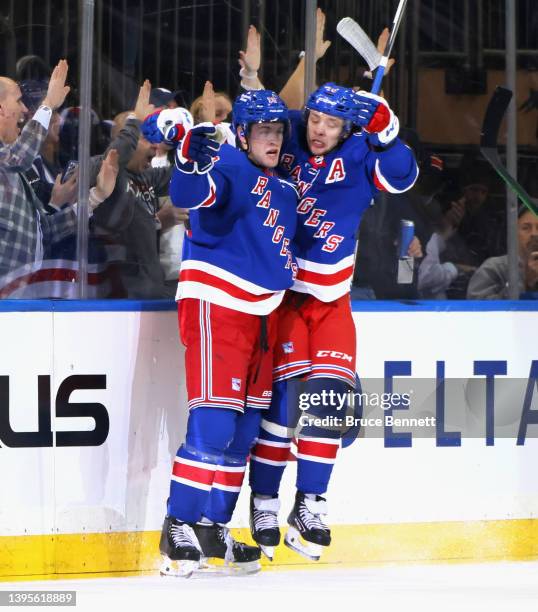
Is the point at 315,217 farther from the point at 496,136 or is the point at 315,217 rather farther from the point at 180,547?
the point at 180,547

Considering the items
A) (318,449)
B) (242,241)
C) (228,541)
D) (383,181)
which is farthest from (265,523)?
(383,181)

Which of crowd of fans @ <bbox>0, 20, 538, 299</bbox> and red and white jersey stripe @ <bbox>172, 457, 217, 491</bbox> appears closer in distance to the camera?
red and white jersey stripe @ <bbox>172, 457, 217, 491</bbox>

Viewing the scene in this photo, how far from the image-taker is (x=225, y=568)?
3.55 meters

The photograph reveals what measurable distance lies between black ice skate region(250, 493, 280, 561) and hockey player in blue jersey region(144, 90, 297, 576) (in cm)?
17

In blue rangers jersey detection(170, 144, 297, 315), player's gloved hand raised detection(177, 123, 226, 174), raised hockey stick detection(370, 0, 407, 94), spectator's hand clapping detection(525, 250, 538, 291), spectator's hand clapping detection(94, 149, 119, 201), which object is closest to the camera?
player's gloved hand raised detection(177, 123, 226, 174)

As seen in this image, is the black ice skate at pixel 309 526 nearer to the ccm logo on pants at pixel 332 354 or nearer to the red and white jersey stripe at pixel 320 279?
the ccm logo on pants at pixel 332 354

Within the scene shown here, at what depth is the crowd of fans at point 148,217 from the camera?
11.6 ft

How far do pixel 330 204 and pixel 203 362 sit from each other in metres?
0.57

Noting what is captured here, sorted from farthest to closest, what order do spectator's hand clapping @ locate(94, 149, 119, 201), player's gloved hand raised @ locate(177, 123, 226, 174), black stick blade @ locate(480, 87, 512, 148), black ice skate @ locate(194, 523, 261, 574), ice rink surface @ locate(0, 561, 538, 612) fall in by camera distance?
black stick blade @ locate(480, 87, 512, 148) → spectator's hand clapping @ locate(94, 149, 119, 201) → black ice skate @ locate(194, 523, 261, 574) → ice rink surface @ locate(0, 561, 538, 612) → player's gloved hand raised @ locate(177, 123, 226, 174)

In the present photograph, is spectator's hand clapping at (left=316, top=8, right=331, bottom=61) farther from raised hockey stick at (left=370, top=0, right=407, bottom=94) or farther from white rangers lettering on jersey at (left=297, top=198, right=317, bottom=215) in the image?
white rangers lettering on jersey at (left=297, top=198, right=317, bottom=215)

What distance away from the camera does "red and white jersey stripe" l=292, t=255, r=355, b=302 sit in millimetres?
3475

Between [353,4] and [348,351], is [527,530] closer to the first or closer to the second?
[348,351]

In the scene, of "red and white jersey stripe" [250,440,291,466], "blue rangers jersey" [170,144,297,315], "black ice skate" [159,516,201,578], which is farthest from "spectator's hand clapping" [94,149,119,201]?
"black ice skate" [159,516,201,578]

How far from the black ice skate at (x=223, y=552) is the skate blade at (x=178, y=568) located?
0.06 metres
